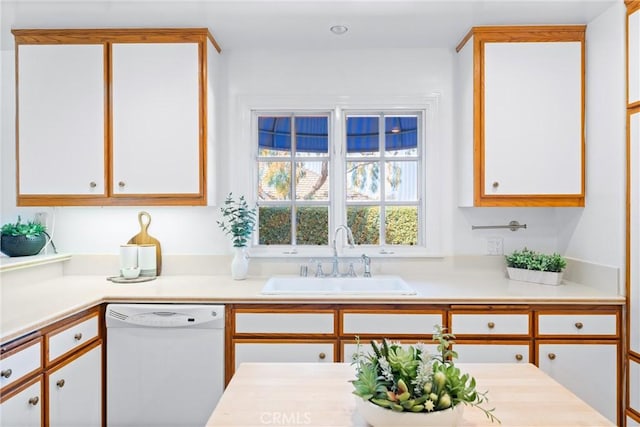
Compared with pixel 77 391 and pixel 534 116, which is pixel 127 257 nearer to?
pixel 77 391

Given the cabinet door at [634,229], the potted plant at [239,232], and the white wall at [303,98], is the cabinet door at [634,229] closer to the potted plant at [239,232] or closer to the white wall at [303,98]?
the white wall at [303,98]

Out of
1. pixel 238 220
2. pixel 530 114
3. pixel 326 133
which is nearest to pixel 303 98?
pixel 326 133

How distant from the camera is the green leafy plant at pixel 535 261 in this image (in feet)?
8.17

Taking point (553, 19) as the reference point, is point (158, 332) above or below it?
below

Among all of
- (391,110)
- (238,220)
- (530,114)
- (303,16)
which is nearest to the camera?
(303,16)

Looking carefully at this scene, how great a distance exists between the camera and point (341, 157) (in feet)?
9.42

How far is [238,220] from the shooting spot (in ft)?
9.04

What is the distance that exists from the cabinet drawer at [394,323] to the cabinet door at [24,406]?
1.37m

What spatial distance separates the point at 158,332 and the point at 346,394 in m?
1.36

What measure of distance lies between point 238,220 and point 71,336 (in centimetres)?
114

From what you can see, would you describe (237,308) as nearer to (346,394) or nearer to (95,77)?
(346,394)

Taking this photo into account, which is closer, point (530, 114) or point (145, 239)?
point (530, 114)

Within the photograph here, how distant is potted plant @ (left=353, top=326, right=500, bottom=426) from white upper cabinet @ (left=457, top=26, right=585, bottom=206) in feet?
5.70

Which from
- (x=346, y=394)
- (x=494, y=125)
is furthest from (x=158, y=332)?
(x=494, y=125)
